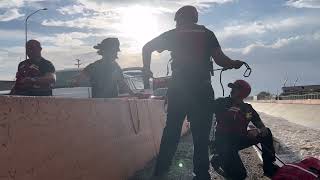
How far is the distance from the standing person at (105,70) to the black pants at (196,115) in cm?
272

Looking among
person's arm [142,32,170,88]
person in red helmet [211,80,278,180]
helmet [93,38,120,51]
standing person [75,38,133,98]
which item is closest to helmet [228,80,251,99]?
person in red helmet [211,80,278,180]

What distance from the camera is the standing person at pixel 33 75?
8117mm

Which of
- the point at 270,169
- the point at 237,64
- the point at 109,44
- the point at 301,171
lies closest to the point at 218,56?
the point at 237,64

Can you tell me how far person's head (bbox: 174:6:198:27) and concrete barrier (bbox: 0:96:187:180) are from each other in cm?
128

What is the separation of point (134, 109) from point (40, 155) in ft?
12.5

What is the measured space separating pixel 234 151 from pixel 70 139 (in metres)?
2.59

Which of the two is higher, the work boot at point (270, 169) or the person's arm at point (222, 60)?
the person's arm at point (222, 60)

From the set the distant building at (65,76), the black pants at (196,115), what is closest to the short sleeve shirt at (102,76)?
the black pants at (196,115)

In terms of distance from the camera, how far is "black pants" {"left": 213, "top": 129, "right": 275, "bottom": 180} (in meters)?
6.89

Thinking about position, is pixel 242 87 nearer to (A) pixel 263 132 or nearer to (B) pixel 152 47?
(A) pixel 263 132

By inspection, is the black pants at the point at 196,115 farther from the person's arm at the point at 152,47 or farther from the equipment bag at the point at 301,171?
the equipment bag at the point at 301,171

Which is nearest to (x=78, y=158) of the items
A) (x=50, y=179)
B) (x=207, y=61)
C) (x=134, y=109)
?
(x=50, y=179)

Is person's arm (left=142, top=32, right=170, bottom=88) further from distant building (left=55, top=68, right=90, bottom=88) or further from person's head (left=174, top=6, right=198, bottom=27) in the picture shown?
distant building (left=55, top=68, right=90, bottom=88)

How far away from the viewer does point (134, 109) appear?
26.3ft
